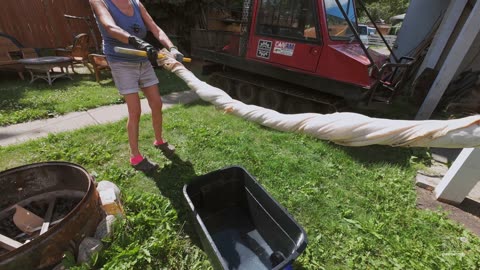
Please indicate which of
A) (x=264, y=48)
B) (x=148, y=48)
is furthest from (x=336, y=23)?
(x=148, y=48)

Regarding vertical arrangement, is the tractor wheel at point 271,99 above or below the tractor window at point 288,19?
below

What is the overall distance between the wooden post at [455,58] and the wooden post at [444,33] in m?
0.85

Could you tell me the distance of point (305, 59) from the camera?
3.94 metres

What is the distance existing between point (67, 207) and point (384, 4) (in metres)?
46.1

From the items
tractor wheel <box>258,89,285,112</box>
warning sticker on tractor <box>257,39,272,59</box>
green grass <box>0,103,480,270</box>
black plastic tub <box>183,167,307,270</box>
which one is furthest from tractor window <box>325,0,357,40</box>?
black plastic tub <box>183,167,307,270</box>

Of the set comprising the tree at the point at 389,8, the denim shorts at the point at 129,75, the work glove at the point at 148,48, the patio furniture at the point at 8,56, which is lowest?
the patio furniture at the point at 8,56

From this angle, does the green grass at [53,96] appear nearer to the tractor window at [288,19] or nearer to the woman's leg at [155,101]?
the woman's leg at [155,101]

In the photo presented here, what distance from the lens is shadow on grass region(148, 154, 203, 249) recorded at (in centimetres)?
220

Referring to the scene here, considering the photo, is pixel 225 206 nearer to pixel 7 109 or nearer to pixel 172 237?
pixel 172 237

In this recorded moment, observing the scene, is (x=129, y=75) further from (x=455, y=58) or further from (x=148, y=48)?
(x=455, y=58)

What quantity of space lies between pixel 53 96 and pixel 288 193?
16.8ft

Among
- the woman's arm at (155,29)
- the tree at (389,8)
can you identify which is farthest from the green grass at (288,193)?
the tree at (389,8)

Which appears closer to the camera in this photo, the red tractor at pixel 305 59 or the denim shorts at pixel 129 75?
the denim shorts at pixel 129 75

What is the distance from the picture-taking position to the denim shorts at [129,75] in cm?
233
